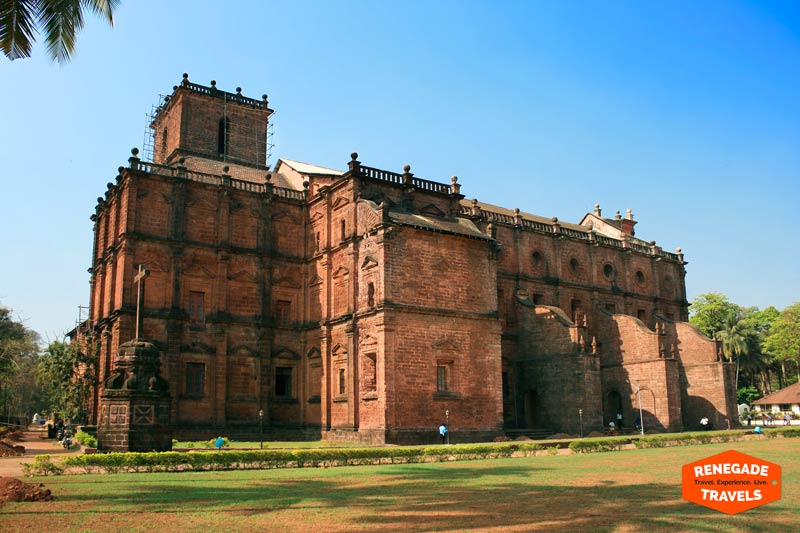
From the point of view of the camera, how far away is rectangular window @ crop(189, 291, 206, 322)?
3478cm

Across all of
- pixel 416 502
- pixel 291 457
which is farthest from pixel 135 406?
pixel 416 502

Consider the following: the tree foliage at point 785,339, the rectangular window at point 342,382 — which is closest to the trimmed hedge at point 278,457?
the rectangular window at point 342,382

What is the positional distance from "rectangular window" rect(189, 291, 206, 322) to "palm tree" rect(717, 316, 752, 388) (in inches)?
2025

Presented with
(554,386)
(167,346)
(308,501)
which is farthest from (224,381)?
(308,501)

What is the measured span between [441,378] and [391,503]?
20.4 m

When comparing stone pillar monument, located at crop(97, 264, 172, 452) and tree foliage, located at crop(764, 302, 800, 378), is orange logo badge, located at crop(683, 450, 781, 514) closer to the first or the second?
stone pillar monument, located at crop(97, 264, 172, 452)

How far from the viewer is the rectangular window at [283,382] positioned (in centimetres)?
3634

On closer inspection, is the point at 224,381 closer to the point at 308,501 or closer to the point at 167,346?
the point at 167,346

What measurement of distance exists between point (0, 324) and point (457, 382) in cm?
3474

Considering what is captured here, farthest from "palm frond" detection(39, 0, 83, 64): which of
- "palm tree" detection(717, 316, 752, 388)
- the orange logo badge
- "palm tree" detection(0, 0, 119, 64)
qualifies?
"palm tree" detection(717, 316, 752, 388)

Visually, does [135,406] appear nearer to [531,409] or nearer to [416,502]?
[416,502]

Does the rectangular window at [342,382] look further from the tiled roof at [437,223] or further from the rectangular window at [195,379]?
the tiled roof at [437,223]

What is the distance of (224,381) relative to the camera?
34094mm

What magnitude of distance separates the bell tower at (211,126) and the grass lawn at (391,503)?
1191 inches
